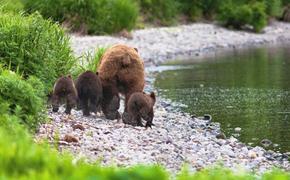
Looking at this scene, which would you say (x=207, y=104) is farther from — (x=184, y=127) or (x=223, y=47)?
(x=223, y=47)

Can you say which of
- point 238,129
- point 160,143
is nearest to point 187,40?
point 238,129

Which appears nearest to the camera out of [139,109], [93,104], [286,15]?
[139,109]

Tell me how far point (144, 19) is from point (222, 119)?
25.5 m

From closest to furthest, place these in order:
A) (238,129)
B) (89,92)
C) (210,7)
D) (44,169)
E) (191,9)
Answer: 1. (44,169)
2. (89,92)
3. (238,129)
4. (191,9)
5. (210,7)

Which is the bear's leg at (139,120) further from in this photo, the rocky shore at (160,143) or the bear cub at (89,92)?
the bear cub at (89,92)

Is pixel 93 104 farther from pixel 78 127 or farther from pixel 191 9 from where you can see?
pixel 191 9

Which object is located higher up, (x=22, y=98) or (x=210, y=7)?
(x=22, y=98)

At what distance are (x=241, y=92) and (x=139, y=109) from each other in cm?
762

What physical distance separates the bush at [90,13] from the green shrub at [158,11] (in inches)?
252

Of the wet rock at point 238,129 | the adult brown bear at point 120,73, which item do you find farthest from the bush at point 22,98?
the wet rock at point 238,129

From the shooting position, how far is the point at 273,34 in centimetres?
4122

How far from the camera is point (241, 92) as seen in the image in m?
19.0

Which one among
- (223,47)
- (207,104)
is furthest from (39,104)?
(223,47)

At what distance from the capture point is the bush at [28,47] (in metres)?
12.2
